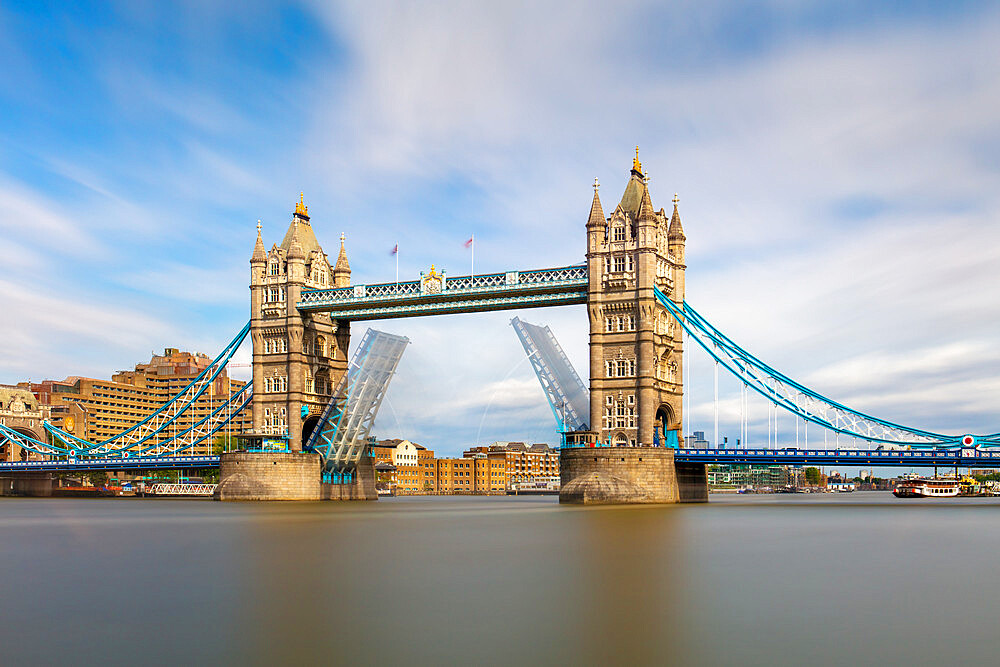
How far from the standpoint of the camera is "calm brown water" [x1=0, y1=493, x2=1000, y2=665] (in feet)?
48.1

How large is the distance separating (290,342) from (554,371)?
71.4 feet

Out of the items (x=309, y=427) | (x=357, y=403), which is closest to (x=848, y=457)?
(x=357, y=403)

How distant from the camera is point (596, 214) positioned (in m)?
67.4

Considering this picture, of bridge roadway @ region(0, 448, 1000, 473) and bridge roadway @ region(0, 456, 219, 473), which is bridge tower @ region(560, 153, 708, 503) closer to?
bridge roadway @ region(0, 448, 1000, 473)

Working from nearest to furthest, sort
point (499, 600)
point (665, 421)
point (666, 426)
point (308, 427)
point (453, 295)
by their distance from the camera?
1. point (499, 600)
2. point (666, 426)
3. point (665, 421)
4. point (453, 295)
5. point (308, 427)

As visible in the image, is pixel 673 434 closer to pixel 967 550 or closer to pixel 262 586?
pixel 967 550

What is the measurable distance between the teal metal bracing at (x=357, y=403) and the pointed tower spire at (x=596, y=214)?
1827 cm

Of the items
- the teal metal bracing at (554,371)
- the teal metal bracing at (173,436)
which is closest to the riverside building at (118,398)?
the teal metal bracing at (173,436)

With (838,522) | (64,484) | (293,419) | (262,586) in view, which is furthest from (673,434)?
(64,484)

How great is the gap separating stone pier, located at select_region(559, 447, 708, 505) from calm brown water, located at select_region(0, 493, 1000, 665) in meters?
25.5

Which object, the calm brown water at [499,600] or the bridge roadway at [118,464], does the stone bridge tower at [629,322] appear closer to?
the calm brown water at [499,600]

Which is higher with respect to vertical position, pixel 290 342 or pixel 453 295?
pixel 453 295

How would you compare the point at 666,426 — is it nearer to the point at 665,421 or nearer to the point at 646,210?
the point at 665,421

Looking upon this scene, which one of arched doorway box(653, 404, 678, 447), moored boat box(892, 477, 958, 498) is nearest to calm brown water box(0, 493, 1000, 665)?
arched doorway box(653, 404, 678, 447)
